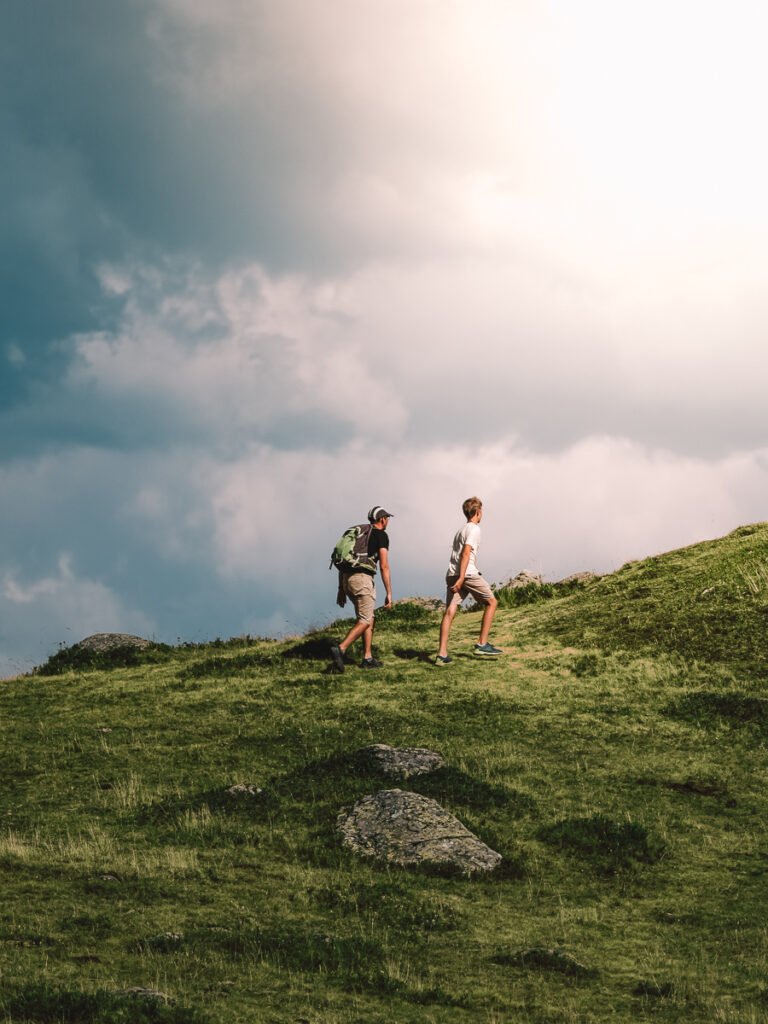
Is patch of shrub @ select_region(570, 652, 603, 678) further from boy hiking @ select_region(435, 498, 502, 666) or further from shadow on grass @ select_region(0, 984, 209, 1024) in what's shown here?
shadow on grass @ select_region(0, 984, 209, 1024)

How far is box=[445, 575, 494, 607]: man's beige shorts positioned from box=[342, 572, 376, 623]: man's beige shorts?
158cm

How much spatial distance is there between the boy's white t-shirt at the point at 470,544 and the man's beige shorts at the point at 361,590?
5.48ft

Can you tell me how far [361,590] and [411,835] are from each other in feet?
30.9

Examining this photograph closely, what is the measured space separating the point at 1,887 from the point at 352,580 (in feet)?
38.2

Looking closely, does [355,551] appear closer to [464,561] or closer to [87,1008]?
[464,561]

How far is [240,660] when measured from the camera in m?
23.9

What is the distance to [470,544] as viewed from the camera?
20547mm

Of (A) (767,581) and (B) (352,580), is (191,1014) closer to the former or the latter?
(B) (352,580)

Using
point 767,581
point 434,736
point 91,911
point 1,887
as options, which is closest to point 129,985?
point 91,911

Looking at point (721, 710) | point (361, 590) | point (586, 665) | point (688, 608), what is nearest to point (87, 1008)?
point (721, 710)

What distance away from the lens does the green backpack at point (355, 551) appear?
20.7 meters

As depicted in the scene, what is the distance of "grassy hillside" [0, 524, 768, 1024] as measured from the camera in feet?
26.0

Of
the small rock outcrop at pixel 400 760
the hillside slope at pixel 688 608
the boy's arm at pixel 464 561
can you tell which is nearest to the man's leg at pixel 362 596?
the boy's arm at pixel 464 561

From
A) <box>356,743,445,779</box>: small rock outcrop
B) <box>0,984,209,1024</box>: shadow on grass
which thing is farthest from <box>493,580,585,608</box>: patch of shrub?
<box>0,984,209,1024</box>: shadow on grass
